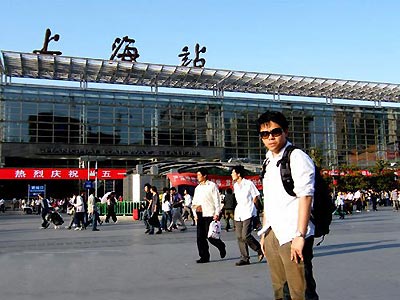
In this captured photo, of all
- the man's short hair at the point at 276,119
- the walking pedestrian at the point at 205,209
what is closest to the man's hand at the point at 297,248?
the man's short hair at the point at 276,119

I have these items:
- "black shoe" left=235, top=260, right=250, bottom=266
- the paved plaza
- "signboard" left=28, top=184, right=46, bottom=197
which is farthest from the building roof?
"black shoe" left=235, top=260, right=250, bottom=266

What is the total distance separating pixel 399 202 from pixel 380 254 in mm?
27147

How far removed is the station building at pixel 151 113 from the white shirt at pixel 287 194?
127 ft

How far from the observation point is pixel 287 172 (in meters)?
3.47

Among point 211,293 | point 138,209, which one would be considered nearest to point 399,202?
point 138,209

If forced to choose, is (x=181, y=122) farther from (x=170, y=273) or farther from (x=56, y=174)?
(x=170, y=273)

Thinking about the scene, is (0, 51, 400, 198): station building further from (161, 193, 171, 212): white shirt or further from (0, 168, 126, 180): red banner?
(161, 193, 171, 212): white shirt

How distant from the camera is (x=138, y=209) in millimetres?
25531

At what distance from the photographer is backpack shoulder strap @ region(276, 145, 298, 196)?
345 centimetres

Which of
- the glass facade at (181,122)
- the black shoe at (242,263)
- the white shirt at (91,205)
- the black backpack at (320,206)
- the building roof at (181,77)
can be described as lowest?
the black shoe at (242,263)

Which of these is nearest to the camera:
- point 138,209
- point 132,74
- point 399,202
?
point 138,209

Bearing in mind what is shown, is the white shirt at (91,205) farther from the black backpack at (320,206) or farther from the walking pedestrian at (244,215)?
the black backpack at (320,206)

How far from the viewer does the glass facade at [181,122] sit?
46812mm

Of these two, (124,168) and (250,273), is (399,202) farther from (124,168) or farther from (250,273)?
(250,273)
